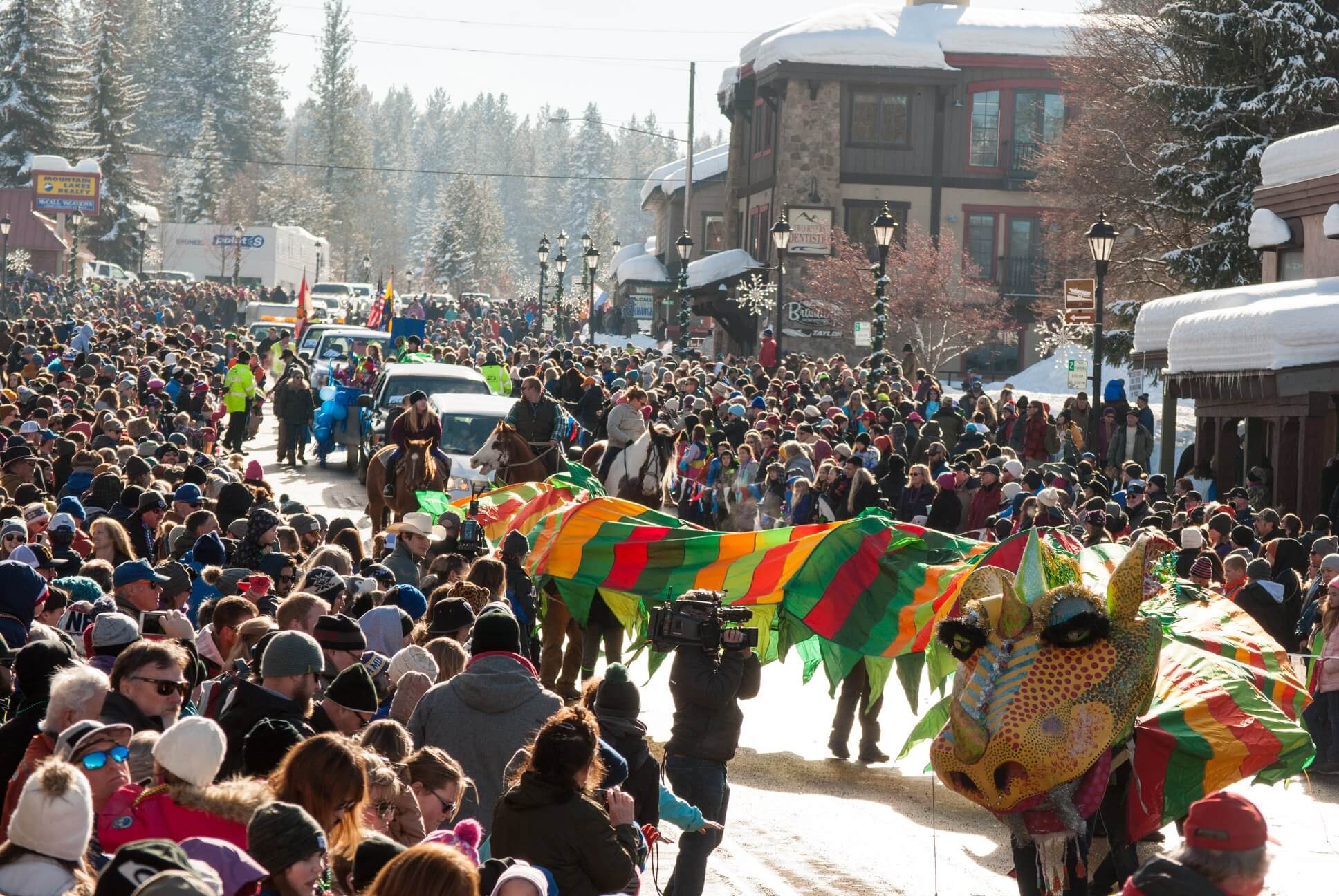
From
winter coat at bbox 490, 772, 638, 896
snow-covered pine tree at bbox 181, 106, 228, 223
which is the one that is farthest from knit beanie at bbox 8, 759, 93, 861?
snow-covered pine tree at bbox 181, 106, 228, 223

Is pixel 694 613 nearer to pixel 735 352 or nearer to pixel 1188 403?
pixel 1188 403

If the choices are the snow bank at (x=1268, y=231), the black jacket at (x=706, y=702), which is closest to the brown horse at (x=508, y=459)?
the black jacket at (x=706, y=702)

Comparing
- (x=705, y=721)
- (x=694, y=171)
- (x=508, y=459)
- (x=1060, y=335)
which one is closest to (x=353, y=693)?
(x=705, y=721)

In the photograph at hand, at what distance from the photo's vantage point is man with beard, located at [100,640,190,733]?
714 cm

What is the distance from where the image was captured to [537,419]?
21969 millimetres

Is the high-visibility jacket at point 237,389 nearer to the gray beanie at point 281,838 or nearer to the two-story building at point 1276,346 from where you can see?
the two-story building at point 1276,346

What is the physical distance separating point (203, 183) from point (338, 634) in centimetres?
9987

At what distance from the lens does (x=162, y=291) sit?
238 feet

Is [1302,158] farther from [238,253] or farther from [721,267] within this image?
[238,253]

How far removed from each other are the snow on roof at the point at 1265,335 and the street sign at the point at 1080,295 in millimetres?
1363

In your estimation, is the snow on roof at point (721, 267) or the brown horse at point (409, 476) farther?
the snow on roof at point (721, 267)

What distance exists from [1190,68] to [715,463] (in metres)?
17.2

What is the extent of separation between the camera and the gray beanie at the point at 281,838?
5164 mm

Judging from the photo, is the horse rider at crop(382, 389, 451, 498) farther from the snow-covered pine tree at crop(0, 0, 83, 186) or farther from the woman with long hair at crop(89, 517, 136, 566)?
the snow-covered pine tree at crop(0, 0, 83, 186)
